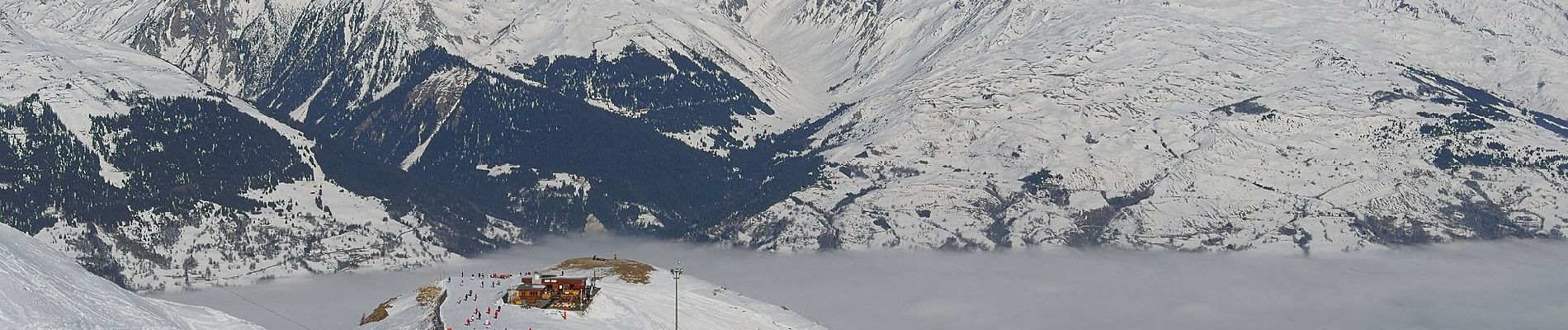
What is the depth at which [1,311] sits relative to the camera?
198375 mm

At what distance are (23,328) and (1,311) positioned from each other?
2428 mm

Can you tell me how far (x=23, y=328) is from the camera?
19938 cm
